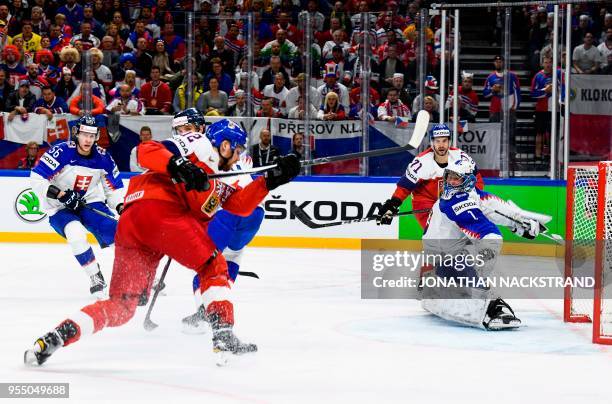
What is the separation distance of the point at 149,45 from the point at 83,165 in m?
3.42

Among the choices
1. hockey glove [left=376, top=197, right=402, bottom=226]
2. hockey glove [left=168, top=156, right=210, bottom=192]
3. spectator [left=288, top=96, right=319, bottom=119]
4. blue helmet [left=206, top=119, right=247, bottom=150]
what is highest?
spectator [left=288, top=96, right=319, bottom=119]

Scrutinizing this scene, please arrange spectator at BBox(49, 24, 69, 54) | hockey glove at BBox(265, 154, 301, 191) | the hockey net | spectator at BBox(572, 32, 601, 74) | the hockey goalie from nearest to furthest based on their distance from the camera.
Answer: hockey glove at BBox(265, 154, 301, 191), the hockey net, the hockey goalie, spectator at BBox(572, 32, 601, 74), spectator at BBox(49, 24, 69, 54)

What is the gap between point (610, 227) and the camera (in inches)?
232

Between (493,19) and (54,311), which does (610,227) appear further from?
(493,19)

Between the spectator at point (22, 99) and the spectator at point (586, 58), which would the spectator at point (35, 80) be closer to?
the spectator at point (22, 99)

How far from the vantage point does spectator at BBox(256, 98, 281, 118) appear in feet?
32.1

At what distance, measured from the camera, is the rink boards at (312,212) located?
965cm

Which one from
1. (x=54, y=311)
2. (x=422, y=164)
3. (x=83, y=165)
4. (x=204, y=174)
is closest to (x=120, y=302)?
(x=204, y=174)

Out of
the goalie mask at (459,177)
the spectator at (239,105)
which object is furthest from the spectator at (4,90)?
the goalie mask at (459,177)

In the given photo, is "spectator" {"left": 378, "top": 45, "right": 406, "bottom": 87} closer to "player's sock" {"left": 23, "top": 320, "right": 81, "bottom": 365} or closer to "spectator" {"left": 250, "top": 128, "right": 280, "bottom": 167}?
"spectator" {"left": 250, "top": 128, "right": 280, "bottom": 167}

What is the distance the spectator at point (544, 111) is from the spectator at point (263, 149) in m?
2.25

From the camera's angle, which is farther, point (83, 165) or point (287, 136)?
point (287, 136)

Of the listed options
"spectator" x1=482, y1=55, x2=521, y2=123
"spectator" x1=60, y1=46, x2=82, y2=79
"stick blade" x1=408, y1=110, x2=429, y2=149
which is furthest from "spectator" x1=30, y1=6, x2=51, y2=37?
"stick blade" x1=408, y1=110, x2=429, y2=149

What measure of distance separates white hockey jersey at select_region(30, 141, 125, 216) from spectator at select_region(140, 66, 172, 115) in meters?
2.81
